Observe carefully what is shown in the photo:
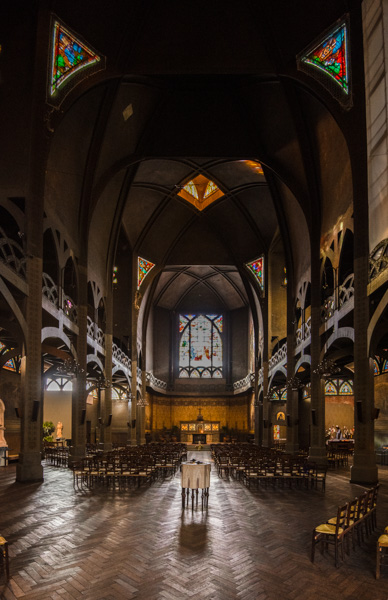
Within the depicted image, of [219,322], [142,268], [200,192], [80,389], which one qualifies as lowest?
[80,389]

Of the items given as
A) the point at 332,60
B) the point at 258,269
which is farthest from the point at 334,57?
the point at 258,269

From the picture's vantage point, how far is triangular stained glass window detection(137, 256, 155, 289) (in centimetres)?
3383

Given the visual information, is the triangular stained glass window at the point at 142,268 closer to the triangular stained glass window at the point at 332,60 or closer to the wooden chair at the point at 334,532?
the triangular stained glass window at the point at 332,60

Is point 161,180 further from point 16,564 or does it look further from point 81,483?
point 16,564

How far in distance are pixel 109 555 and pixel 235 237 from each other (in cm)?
2797

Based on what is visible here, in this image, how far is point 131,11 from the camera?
57.2ft

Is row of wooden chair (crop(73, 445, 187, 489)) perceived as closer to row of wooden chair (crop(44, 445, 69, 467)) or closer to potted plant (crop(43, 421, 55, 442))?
row of wooden chair (crop(44, 445, 69, 467))

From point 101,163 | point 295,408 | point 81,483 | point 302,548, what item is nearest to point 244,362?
point 295,408

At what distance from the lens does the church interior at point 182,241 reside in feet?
26.2

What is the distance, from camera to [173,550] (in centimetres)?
765

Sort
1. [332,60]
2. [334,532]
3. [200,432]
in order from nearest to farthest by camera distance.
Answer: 1. [334,532]
2. [332,60]
3. [200,432]

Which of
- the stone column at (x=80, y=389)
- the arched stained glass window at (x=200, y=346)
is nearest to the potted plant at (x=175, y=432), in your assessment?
the arched stained glass window at (x=200, y=346)

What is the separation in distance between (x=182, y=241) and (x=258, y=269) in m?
5.62

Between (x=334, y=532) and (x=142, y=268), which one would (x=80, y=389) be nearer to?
(x=142, y=268)
